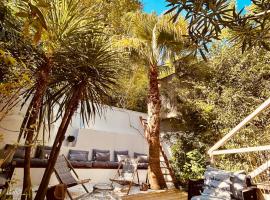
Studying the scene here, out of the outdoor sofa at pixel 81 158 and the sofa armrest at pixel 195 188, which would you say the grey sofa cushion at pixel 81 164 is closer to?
the outdoor sofa at pixel 81 158

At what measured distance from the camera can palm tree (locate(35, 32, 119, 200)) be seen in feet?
13.4

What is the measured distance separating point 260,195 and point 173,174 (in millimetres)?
4518

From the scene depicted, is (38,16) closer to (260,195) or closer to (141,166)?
(260,195)

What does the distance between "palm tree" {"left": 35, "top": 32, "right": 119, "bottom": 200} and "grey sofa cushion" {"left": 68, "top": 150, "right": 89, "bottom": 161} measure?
14.8ft

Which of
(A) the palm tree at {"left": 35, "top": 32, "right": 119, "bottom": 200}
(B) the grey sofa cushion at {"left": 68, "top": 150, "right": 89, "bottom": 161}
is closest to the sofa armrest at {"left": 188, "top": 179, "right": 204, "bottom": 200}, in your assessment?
(A) the palm tree at {"left": 35, "top": 32, "right": 119, "bottom": 200}

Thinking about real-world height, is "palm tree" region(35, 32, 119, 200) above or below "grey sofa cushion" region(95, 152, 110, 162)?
above

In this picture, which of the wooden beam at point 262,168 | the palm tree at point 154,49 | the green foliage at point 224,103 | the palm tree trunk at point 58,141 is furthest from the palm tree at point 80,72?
the green foliage at point 224,103

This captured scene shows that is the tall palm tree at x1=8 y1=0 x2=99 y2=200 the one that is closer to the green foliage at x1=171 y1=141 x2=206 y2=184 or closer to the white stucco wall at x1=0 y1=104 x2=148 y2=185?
the white stucco wall at x1=0 y1=104 x2=148 y2=185

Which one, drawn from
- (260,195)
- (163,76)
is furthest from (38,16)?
(163,76)

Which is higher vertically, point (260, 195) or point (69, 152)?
point (69, 152)

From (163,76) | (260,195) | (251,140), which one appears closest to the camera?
(260,195)

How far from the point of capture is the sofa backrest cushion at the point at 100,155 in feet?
30.8

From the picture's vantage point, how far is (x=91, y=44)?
14.6ft

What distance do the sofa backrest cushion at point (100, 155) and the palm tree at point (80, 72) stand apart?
507cm
